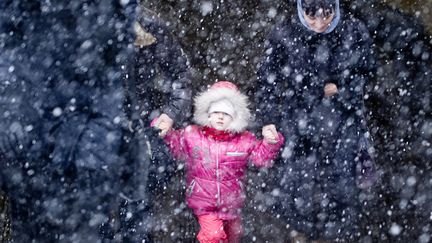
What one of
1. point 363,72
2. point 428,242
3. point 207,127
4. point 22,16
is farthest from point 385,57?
point 22,16

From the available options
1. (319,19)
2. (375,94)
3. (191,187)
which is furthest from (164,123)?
(375,94)

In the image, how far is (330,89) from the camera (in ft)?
11.4

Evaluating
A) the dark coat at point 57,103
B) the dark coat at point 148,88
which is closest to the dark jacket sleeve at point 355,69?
the dark coat at point 148,88

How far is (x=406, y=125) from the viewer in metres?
4.63

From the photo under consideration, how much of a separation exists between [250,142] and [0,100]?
1.32 metres

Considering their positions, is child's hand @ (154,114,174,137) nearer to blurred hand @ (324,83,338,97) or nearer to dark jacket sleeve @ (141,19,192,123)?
dark jacket sleeve @ (141,19,192,123)

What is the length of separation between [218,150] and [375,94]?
1.57 metres

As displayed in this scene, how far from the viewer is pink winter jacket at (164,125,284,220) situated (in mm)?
3523

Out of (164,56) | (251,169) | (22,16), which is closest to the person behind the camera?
(22,16)

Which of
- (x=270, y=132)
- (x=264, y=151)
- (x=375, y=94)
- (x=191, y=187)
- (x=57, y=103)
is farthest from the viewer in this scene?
(x=375, y=94)

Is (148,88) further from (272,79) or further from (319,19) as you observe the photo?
(319,19)

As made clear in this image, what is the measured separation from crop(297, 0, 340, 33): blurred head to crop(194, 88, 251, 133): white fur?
1.78 feet

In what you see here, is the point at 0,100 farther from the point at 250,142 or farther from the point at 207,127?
the point at 250,142

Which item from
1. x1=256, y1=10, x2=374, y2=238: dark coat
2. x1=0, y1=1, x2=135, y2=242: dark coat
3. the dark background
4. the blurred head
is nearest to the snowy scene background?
the dark background
